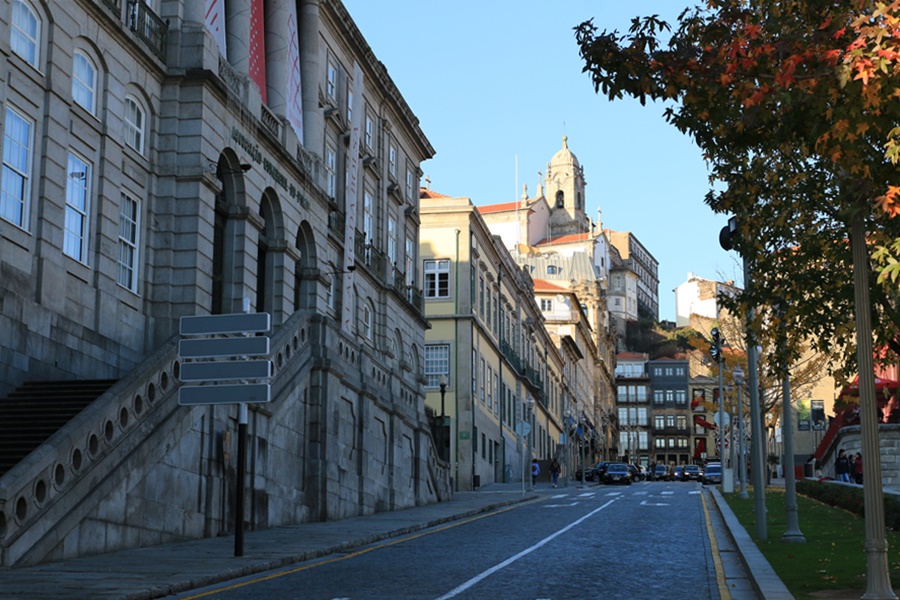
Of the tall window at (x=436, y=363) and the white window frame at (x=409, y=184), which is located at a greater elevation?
the white window frame at (x=409, y=184)

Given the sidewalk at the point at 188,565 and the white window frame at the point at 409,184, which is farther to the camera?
the white window frame at the point at 409,184

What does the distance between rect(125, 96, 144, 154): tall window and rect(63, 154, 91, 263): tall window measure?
79.6 inches

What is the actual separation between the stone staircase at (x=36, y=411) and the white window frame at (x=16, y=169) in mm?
2838

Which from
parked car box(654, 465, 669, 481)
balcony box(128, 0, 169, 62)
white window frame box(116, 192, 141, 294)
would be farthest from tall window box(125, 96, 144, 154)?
parked car box(654, 465, 669, 481)

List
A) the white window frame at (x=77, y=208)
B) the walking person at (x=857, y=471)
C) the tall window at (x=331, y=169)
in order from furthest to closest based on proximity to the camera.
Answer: the walking person at (x=857, y=471) → the tall window at (x=331, y=169) → the white window frame at (x=77, y=208)

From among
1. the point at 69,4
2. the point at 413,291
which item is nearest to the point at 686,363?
the point at 413,291

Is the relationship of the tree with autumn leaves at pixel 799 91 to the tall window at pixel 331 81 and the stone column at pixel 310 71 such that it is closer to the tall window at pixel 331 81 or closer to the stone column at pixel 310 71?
the stone column at pixel 310 71

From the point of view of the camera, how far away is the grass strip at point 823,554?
13.5m

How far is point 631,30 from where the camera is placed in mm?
12641

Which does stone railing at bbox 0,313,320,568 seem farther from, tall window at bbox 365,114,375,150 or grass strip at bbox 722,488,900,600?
tall window at bbox 365,114,375,150

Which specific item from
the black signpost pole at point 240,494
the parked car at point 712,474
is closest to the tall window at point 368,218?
the black signpost pole at point 240,494

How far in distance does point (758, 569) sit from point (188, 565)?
7.41 meters

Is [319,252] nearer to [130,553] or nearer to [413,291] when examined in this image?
[413,291]

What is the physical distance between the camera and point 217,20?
28.3 m
